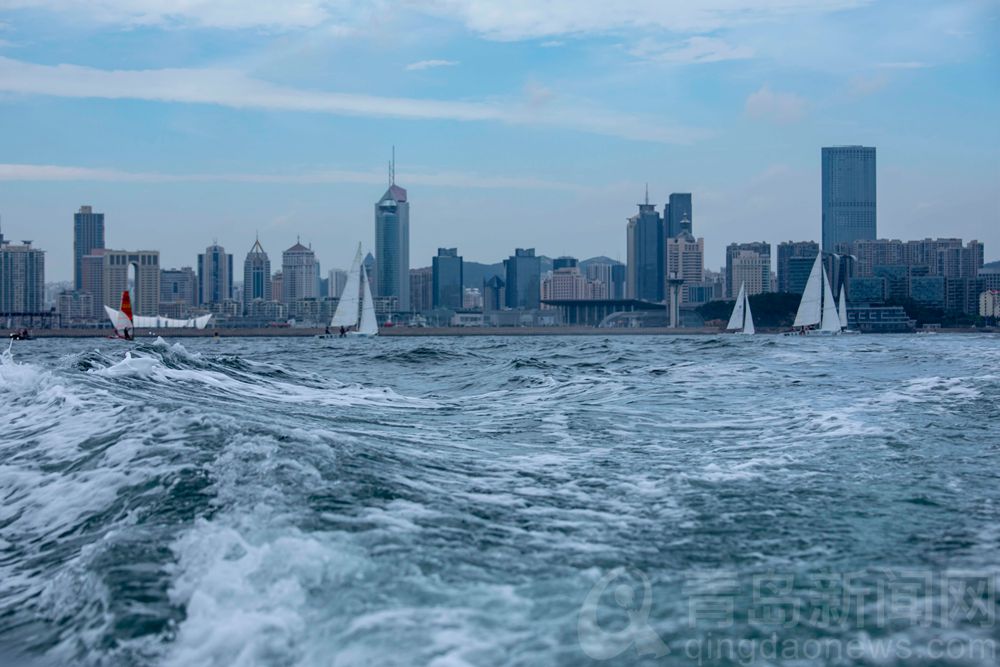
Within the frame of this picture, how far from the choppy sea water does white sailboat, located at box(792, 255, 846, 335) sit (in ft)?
247

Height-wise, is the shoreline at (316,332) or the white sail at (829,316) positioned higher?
the white sail at (829,316)

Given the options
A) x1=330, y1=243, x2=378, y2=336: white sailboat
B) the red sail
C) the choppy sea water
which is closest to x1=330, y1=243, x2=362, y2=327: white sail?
x1=330, y1=243, x2=378, y2=336: white sailboat

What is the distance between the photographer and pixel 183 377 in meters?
16.0

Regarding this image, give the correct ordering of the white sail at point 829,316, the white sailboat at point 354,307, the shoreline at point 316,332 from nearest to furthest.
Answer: the white sailboat at point 354,307, the white sail at point 829,316, the shoreline at point 316,332

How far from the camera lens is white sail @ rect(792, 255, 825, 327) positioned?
83.2 metres

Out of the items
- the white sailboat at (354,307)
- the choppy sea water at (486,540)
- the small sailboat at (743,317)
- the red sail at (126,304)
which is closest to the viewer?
the choppy sea water at (486,540)

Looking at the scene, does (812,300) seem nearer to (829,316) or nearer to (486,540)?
(829,316)

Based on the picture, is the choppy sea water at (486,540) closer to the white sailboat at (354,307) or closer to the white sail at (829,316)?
the white sailboat at (354,307)

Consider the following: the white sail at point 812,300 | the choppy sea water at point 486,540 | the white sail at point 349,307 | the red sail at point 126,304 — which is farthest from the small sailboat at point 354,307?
the choppy sea water at point 486,540

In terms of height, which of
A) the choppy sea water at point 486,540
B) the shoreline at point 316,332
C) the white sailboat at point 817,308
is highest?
the white sailboat at point 817,308

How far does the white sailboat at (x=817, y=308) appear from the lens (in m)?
83.6

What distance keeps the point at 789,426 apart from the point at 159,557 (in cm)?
839

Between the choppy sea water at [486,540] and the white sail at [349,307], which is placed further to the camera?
the white sail at [349,307]

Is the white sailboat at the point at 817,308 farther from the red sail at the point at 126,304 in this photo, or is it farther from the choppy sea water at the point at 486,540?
the choppy sea water at the point at 486,540
